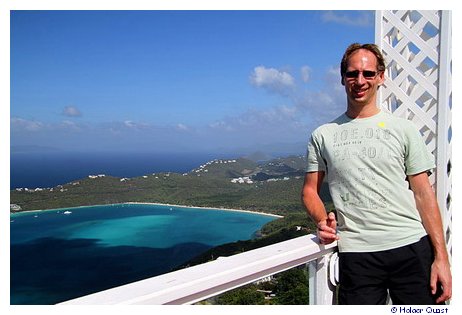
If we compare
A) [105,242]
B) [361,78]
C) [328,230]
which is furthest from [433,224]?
[105,242]

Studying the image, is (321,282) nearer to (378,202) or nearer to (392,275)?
(392,275)

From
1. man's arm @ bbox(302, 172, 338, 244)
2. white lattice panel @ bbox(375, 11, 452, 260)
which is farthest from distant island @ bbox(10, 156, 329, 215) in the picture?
man's arm @ bbox(302, 172, 338, 244)

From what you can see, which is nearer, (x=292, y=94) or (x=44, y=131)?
(x=44, y=131)

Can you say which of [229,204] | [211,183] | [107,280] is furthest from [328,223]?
[211,183]

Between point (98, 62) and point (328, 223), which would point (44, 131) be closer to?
point (98, 62)
